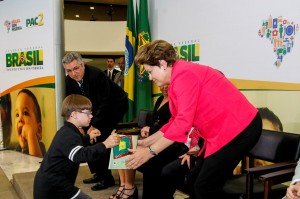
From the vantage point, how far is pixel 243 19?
363 cm

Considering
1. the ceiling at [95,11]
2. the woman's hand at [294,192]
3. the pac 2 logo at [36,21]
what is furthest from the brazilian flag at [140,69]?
the ceiling at [95,11]

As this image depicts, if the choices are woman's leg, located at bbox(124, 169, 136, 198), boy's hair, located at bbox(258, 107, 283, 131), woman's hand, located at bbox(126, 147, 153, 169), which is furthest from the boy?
boy's hair, located at bbox(258, 107, 283, 131)

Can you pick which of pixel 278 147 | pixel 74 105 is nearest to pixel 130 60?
Result: pixel 74 105

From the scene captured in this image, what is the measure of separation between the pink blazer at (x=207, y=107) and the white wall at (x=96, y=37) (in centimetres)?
644

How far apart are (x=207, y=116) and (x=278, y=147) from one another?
0.96 m

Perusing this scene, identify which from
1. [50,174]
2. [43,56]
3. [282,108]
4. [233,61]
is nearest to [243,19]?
[233,61]

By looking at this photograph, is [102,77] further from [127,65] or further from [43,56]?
[43,56]

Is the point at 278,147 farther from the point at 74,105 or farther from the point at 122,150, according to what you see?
the point at 74,105

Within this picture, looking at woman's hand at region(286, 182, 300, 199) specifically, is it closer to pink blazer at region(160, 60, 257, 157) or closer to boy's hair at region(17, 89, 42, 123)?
pink blazer at region(160, 60, 257, 157)

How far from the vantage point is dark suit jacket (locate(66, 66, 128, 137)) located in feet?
11.9

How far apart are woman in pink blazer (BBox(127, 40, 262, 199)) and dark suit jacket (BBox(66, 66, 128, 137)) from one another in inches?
61.3

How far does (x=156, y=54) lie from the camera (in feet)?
6.77

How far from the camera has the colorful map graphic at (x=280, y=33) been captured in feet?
10.5

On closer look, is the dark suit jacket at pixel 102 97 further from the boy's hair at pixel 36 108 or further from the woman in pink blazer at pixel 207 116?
the boy's hair at pixel 36 108
